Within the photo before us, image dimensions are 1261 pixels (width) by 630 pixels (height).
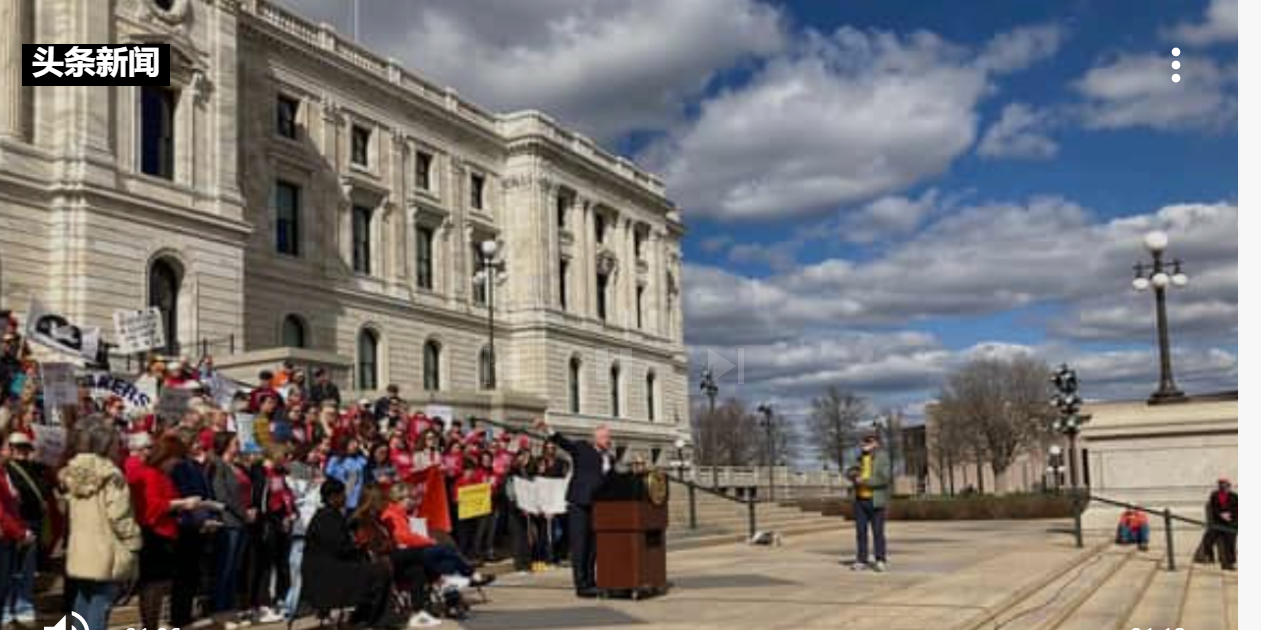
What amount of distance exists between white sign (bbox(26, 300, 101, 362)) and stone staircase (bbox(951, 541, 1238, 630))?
47.8ft

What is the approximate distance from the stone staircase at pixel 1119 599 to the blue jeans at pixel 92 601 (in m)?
6.87

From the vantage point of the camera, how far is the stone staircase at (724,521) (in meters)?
23.4

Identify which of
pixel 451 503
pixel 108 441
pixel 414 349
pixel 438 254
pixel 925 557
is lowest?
pixel 925 557

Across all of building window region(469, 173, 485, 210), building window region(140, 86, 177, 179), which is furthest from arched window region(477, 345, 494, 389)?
building window region(140, 86, 177, 179)

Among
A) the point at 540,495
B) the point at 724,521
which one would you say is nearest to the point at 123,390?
the point at 540,495

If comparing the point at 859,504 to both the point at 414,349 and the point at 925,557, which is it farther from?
the point at 414,349

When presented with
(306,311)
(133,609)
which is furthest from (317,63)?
(133,609)

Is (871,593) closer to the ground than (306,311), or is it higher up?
closer to the ground

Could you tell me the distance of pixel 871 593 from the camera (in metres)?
13.1

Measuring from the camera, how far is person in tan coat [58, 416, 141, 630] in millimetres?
8719

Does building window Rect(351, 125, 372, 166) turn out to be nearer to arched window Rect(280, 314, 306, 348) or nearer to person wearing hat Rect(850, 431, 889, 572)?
arched window Rect(280, 314, 306, 348)

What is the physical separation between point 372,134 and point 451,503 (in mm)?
36551

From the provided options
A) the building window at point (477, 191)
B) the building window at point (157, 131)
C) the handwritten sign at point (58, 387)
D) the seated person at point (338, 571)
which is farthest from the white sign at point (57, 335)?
the building window at point (477, 191)

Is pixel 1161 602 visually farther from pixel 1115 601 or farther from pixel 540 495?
pixel 540 495
